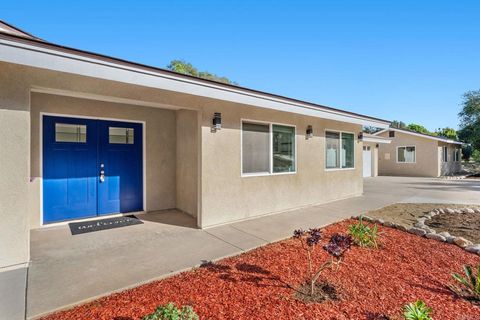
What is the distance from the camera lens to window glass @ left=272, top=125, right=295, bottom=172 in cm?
686

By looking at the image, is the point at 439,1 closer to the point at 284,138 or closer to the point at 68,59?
the point at 284,138

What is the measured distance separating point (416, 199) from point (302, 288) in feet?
29.5

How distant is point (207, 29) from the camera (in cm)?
1081

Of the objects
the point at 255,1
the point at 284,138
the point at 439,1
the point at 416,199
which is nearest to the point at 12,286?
the point at 284,138

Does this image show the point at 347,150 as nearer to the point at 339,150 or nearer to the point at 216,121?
the point at 339,150

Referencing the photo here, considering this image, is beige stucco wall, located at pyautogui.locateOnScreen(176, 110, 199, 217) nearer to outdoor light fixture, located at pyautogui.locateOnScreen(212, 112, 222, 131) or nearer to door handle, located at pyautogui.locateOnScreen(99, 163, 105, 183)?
outdoor light fixture, located at pyautogui.locateOnScreen(212, 112, 222, 131)

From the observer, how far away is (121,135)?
6230 mm

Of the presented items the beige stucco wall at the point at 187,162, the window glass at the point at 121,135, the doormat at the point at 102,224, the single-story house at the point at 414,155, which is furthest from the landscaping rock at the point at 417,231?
the single-story house at the point at 414,155

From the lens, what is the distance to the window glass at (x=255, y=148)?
6238mm

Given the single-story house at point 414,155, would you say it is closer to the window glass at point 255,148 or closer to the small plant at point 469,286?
the window glass at point 255,148

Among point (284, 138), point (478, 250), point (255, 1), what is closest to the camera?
point (478, 250)

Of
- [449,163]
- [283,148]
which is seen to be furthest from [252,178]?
[449,163]

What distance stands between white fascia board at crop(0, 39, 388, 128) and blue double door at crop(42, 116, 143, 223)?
246cm

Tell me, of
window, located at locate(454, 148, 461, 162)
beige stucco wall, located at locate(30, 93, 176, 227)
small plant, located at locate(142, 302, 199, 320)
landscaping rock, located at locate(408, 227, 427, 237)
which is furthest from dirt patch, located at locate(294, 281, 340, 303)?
window, located at locate(454, 148, 461, 162)
